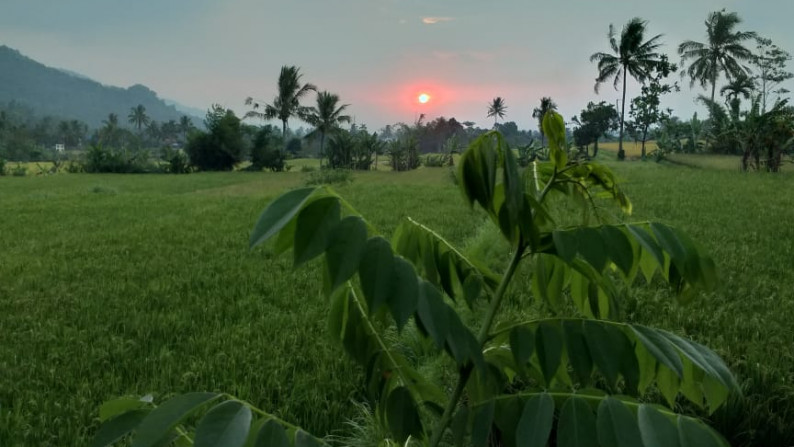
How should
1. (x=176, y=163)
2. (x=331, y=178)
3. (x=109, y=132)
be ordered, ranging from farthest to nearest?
1. (x=109, y=132)
2. (x=176, y=163)
3. (x=331, y=178)

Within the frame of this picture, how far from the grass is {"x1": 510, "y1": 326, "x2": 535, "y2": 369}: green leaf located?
391mm

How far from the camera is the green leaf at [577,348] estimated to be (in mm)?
791

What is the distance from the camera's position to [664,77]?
38.7 metres

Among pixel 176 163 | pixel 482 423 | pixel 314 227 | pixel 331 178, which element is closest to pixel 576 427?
pixel 482 423

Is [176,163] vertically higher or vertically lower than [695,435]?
lower

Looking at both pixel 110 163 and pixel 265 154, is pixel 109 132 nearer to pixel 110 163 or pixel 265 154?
pixel 110 163

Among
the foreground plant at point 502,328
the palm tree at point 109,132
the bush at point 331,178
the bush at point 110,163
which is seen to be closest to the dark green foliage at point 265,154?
the bush at point 110,163

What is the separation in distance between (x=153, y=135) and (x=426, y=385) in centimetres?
9656

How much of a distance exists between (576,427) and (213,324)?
11.0 feet

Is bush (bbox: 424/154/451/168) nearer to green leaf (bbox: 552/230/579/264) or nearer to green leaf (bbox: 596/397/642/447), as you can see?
green leaf (bbox: 552/230/579/264)

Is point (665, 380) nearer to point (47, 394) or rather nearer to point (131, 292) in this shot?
point (47, 394)

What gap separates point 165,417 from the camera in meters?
0.61

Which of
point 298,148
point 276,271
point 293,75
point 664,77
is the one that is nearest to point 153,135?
point 298,148

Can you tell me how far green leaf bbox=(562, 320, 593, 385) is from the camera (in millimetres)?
791
